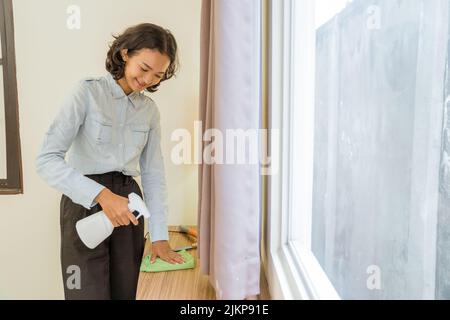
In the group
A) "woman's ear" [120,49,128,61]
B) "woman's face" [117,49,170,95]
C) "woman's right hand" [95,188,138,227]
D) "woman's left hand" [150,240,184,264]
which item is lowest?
"woman's left hand" [150,240,184,264]

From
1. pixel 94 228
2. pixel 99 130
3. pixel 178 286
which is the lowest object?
pixel 178 286

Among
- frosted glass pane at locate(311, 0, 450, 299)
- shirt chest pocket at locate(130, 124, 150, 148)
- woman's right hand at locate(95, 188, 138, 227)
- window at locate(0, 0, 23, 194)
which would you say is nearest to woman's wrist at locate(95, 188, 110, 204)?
woman's right hand at locate(95, 188, 138, 227)

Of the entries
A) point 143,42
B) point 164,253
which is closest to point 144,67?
point 143,42

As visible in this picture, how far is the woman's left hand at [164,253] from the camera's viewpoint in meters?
1.33

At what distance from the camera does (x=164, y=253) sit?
4.50 feet

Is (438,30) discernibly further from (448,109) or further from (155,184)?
(155,184)

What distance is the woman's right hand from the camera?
114 cm

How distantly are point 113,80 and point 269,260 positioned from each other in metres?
0.86

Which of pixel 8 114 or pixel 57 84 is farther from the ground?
pixel 57 84

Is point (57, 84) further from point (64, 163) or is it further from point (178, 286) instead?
point (178, 286)

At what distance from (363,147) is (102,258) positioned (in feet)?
3.19

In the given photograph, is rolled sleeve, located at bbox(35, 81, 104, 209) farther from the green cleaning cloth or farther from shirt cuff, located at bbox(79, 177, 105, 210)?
the green cleaning cloth

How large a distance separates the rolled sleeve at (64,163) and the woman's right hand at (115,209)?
1.1 inches
